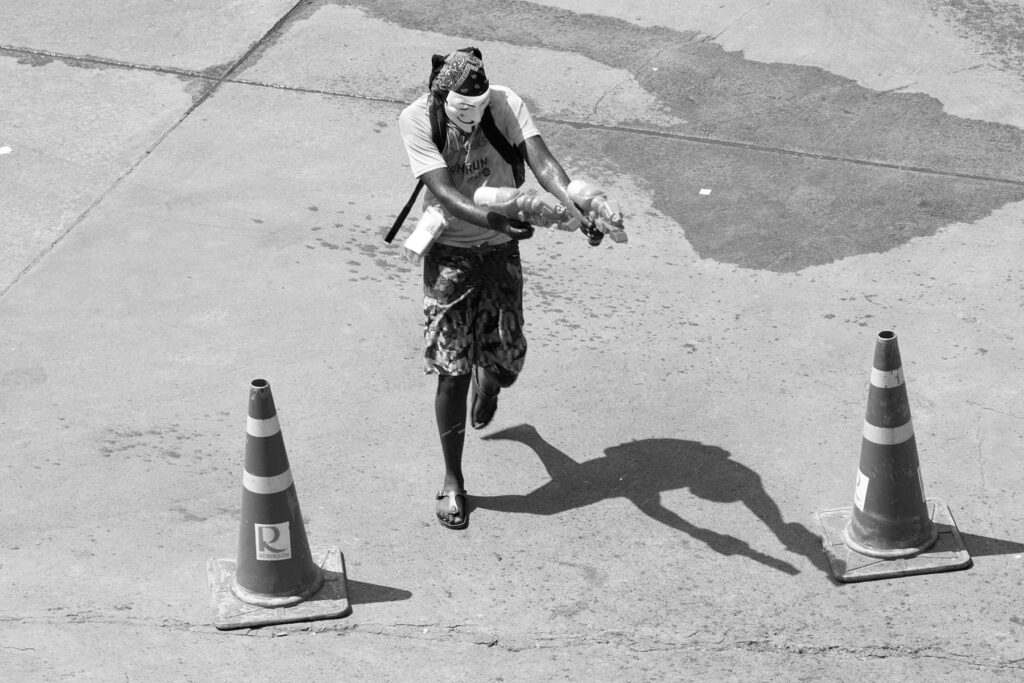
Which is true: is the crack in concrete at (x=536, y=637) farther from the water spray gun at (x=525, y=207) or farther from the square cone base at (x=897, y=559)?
the water spray gun at (x=525, y=207)

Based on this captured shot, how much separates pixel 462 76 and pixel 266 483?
5.17ft

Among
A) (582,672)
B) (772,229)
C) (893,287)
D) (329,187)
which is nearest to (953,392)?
(893,287)

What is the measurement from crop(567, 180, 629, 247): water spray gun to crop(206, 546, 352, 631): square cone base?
4.98ft

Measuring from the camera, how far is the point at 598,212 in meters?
4.72

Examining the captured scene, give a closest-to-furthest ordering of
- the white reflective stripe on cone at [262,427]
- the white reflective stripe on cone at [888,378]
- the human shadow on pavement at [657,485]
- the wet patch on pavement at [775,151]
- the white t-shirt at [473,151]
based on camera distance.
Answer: the white reflective stripe on cone at [262,427] < the white reflective stripe on cone at [888,378] < the white t-shirt at [473,151] < the human shadow on pavement at [657,485] < the wet patch on pavement at [775,151]

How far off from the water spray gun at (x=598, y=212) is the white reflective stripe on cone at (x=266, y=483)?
1350 mm

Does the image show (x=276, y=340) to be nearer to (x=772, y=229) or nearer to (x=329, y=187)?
(x=329, y=187)

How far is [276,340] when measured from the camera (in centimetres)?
640

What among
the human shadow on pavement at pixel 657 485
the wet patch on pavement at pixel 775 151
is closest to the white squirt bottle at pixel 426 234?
the human shadow on pavement at pixel 657 485

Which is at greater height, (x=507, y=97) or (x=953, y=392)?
(x=507, y=97)

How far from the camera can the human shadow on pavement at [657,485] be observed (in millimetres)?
5242

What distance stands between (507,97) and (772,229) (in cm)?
267

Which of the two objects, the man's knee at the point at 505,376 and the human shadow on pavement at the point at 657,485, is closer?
the human shadow on pavement at the point at 657,485

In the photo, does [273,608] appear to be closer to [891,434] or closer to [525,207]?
[525,207]
